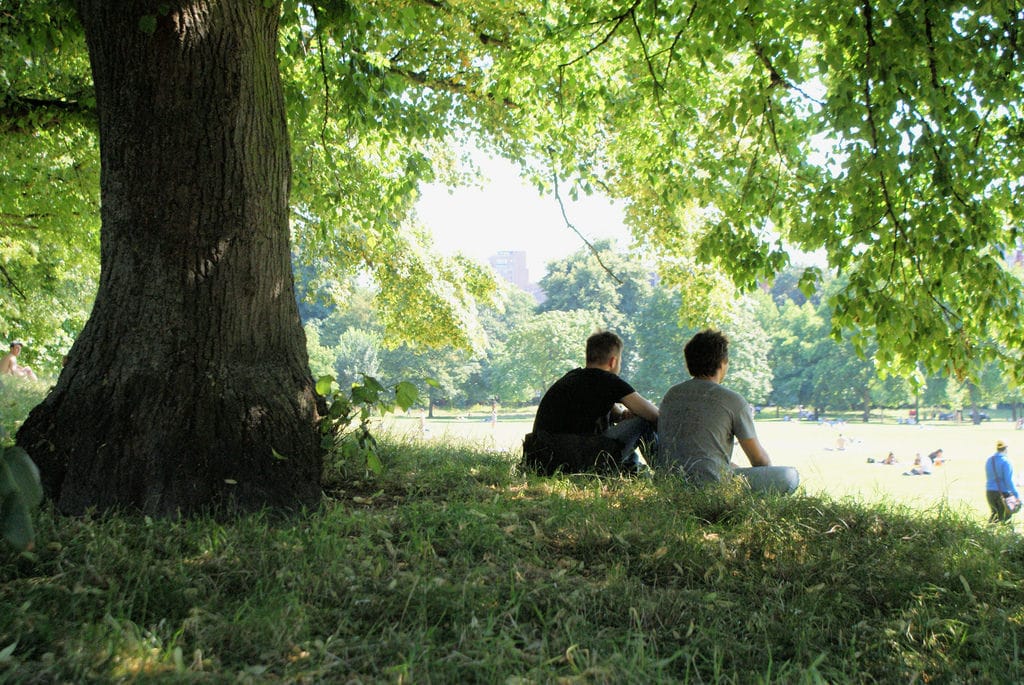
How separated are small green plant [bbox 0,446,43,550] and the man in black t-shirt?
3.84 meters

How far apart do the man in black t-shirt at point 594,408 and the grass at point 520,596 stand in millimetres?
1446

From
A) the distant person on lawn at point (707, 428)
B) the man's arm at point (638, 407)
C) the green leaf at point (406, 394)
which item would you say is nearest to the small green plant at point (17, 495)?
the green leaf at point (406, 394)

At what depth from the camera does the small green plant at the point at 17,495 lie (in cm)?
207

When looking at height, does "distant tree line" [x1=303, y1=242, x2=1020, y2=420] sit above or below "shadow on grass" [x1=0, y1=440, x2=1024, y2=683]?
above

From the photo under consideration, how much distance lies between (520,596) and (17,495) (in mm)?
1681

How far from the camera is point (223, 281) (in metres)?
4.19

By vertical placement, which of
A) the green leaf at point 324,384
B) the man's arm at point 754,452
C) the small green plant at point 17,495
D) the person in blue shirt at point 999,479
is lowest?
the person in blue shirt at point 999,479

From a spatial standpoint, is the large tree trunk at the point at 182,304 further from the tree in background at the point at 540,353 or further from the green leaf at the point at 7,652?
the tree in background at the point at 540,353

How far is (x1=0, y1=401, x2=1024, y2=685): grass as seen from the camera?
8.27 feet

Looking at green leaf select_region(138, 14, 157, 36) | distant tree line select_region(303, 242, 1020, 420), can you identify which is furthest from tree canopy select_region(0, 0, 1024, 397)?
distant tree line select_region(303, 242, 1020, 420)

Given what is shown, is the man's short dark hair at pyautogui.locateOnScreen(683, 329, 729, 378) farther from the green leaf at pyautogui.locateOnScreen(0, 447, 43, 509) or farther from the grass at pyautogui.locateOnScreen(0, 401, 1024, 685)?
the green leaf at pyautogui.locateOnScreen(0, 447, 43, 509)

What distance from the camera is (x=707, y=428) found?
17.8 ft

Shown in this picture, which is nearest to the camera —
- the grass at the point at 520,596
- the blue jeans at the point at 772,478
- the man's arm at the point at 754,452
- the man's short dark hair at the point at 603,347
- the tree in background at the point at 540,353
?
the grass at the point at 520,596

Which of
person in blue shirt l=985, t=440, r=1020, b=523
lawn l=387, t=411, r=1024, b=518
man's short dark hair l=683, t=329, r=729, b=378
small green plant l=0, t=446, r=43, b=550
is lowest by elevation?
lawn l=387, t=411, r=1024, b=518
